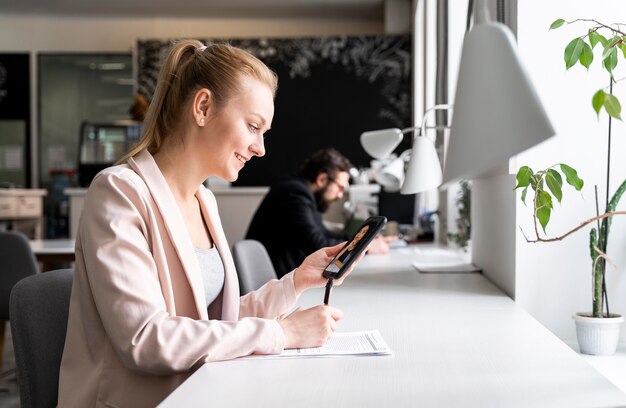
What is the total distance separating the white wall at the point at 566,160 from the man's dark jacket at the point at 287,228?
1700 mm

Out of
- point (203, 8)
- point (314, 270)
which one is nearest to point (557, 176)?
point (314, 270)

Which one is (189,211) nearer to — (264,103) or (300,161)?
(264,103)

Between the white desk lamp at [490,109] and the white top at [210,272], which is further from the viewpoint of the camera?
the white top at [210,272]

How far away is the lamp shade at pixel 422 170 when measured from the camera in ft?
7.18

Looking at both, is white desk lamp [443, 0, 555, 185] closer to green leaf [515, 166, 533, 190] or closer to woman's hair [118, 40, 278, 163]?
woman's hair [118, 40, 278, 163]

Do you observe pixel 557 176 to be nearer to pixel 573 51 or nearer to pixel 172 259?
pixel 573 51

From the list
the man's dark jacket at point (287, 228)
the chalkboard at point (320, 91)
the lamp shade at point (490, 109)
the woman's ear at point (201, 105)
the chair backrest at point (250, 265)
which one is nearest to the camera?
the lamp shade at point (490, 109)

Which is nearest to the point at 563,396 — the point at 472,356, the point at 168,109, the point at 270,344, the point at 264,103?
the point at 472,356

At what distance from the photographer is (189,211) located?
158cm

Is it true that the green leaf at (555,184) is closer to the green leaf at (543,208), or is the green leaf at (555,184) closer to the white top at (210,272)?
the green leaf at (543,208)

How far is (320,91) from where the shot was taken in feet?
27.1

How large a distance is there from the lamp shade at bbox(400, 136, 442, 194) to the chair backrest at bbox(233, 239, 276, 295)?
62cm

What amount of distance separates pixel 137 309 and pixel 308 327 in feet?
1.04

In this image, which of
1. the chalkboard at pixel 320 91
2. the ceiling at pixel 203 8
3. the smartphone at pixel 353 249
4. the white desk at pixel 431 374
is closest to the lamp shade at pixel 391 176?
the white desk at pixel 431 374
